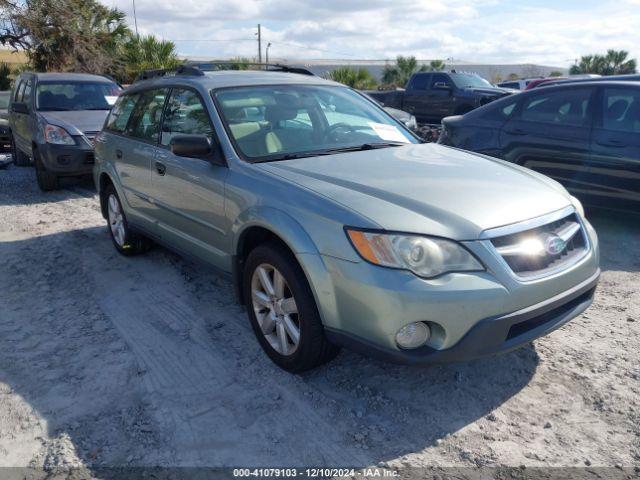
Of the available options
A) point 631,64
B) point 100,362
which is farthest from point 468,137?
point 631,64

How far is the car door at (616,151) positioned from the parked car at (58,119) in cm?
658

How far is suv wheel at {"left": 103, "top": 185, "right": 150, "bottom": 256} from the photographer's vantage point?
534 centimetres

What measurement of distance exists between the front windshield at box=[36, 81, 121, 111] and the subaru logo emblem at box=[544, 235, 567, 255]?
26.9ft

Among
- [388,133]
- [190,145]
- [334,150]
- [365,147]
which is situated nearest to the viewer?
[190,145]

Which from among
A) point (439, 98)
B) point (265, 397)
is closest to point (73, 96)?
point (265, 397)

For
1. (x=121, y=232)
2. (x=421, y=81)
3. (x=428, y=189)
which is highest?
(x=421, y=81)

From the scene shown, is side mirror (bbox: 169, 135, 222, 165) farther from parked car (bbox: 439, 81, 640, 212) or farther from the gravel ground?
parked car (bbox: 439, 81, 640, 212)

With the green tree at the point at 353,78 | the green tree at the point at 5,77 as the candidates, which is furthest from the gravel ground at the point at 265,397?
the green tree at the point at 353,78

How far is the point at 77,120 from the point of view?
8.43 metres

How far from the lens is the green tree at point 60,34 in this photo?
2048 cm

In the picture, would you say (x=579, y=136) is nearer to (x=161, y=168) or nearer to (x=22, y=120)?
(x=161, y=168)

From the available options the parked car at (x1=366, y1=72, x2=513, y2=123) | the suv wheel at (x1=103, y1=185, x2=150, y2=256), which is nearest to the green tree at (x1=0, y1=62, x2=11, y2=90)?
the parked car at (x1=366, y1=72, x2=513, y2=123)

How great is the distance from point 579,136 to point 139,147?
4357 mm

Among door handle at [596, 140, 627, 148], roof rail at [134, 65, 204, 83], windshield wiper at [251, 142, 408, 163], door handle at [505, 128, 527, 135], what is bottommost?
door handle at [596, 140, 627, 148]
